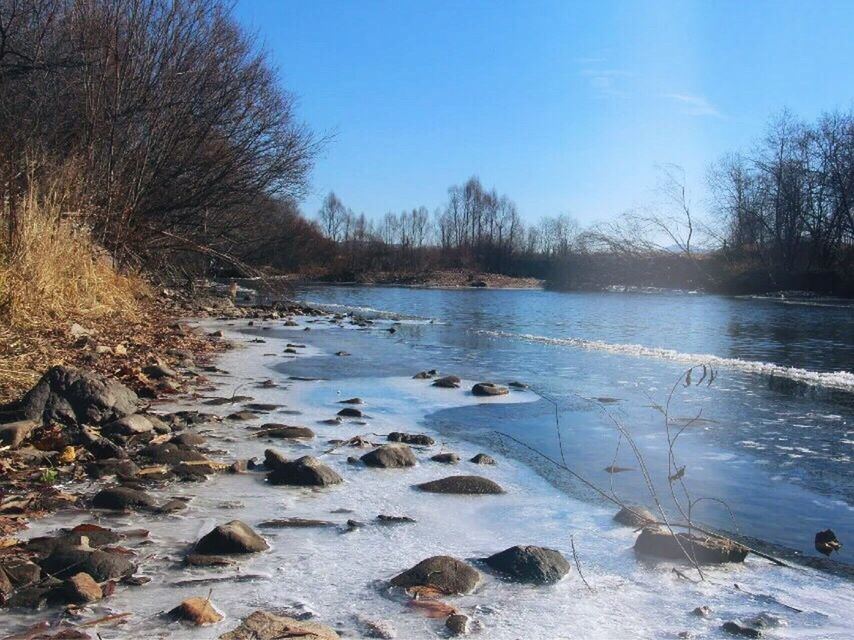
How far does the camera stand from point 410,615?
9.14 feet

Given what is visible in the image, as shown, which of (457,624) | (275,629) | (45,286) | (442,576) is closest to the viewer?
(275,629)

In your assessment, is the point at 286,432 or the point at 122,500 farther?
the point at 286,432

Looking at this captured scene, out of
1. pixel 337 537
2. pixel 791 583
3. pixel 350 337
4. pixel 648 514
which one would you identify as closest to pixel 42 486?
pixel 337 537

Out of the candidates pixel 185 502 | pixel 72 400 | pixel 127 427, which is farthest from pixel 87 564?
pixel 72 400

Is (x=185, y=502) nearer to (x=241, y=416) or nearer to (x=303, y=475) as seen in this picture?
(x=303, y=475)

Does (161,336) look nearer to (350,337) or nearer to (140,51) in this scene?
(350,337)

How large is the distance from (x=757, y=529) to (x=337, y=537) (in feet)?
7.83

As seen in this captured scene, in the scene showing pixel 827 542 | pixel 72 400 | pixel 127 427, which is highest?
pixel 72 400

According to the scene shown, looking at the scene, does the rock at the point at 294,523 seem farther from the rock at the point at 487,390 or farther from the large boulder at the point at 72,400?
the rock at the point at 487,390

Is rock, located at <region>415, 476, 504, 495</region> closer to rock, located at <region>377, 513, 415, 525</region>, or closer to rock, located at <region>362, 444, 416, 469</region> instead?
rock, located at <region>362, 444, 416, 469</region>

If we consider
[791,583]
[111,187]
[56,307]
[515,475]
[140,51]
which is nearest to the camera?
[791,583]

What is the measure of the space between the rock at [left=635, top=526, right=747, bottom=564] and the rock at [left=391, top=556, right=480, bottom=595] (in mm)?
965

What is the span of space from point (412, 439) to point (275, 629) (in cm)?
343

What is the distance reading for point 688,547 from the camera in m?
3.56
